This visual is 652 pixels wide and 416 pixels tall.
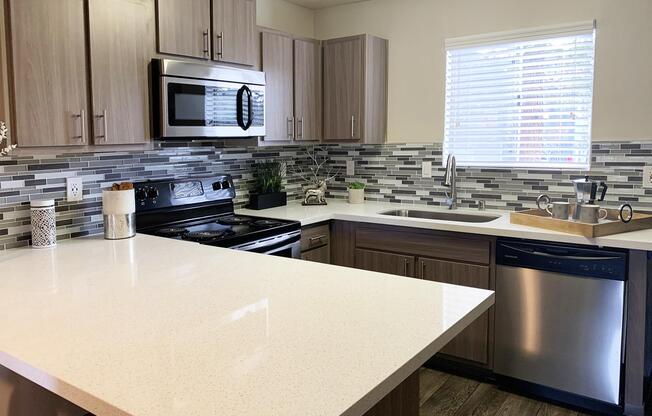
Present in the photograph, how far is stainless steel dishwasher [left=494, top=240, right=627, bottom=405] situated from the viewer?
2.63 metres

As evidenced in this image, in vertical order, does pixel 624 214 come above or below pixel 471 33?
below

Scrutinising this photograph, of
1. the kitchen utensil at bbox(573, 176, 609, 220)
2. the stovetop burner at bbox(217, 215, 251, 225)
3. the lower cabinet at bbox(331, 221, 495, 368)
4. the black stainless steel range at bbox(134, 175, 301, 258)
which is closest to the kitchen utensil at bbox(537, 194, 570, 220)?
the kitchen utensil at bbox(573, 176, 609, 220)

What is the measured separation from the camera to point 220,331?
4.39 ft

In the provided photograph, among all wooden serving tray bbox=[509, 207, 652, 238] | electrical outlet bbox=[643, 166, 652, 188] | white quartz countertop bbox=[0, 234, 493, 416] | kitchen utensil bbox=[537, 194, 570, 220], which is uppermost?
electrical outlet bbox=[643, 166, 652, 188]

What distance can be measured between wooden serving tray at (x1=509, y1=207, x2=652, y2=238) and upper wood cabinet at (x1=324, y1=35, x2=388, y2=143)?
3.96 feet

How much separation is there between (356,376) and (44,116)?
1755 mm

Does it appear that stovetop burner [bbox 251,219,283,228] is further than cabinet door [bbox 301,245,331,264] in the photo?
No

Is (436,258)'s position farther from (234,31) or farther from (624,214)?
(234,31)

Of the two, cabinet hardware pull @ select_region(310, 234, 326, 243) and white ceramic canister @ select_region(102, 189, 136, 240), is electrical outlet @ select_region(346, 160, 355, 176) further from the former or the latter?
white ceramic canister @ select_region(102, 189, 136, 240)

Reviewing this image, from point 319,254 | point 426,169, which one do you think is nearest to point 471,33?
point 426,169

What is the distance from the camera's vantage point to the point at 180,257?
2156 mm

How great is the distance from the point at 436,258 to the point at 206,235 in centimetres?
132

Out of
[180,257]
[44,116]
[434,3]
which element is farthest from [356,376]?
[434,3]

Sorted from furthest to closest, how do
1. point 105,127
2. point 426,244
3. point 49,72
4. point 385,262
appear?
1. point 385,262
2. point 426,244
3. point 105,127
4. point 49,72
